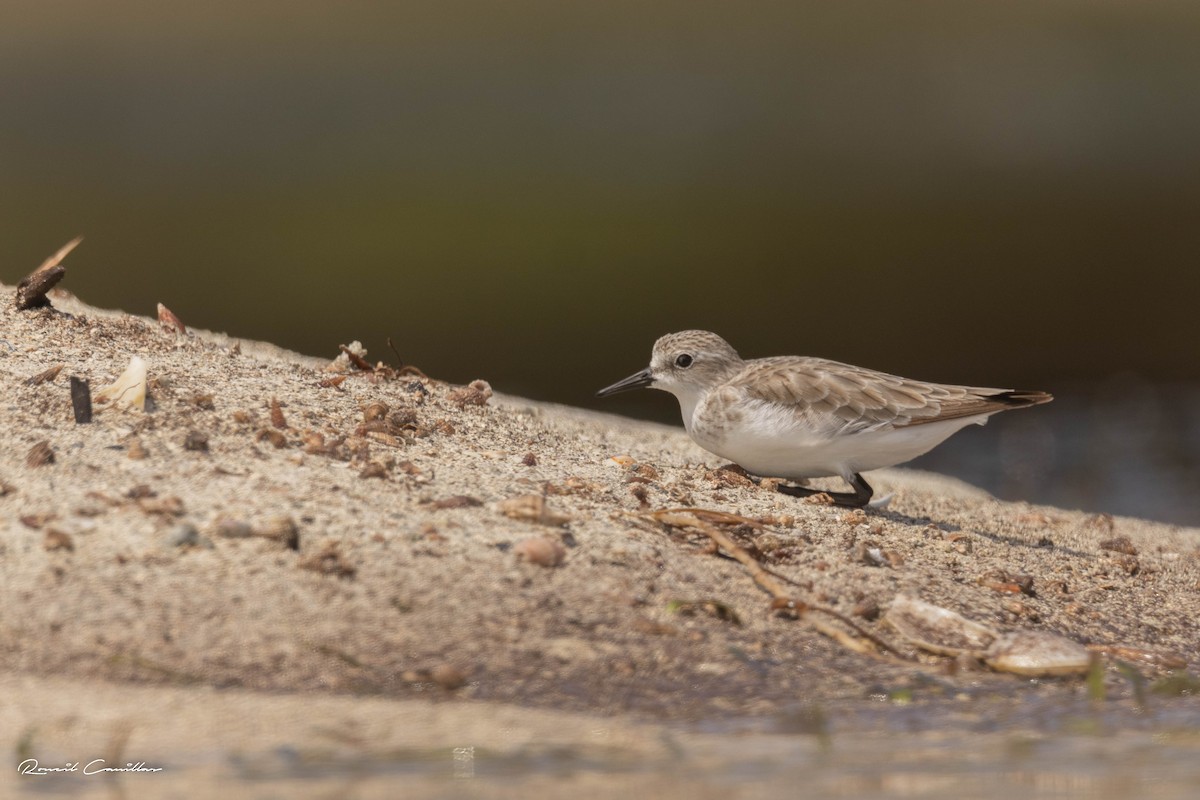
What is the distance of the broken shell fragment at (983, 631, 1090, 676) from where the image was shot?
14.6ft

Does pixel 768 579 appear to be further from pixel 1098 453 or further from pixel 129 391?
pixel 1098 453

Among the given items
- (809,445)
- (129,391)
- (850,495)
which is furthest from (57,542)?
(850,495)

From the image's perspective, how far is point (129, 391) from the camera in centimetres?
526

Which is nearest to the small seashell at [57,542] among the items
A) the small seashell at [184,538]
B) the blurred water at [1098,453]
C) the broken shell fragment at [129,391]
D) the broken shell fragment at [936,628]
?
the small seashell at [184,538]

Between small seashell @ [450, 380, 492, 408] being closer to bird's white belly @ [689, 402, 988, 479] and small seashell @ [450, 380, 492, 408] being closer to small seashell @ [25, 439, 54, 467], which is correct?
bird's white belly @ [689, 402, 988, 479]

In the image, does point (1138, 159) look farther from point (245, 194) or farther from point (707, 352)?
point (707, 352)

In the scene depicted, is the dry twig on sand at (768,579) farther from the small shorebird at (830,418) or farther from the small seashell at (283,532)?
the small seashell at (283,532)

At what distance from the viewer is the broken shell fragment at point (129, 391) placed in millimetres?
5231

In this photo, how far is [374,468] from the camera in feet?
16.6

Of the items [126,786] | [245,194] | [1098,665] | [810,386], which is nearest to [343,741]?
[126,786]

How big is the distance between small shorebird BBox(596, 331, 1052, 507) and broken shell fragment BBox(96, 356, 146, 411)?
96.4 inches

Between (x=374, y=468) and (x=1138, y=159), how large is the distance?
21938mm

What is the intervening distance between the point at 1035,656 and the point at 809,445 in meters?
1.92

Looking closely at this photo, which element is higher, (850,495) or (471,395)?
(471,395)
